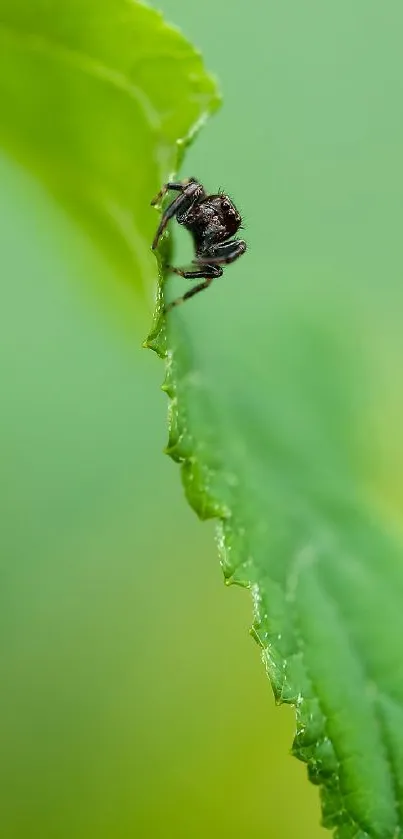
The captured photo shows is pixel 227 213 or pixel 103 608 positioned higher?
pixel 227 213

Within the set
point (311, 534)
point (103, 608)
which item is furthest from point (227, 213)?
point (103, 608)

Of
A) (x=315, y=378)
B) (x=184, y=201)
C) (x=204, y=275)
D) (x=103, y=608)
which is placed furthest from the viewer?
(x=103, y=608)

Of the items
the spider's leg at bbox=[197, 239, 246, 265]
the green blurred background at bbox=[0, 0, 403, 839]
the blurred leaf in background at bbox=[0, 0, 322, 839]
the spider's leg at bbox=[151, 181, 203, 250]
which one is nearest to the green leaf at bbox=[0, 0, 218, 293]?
the spider's leg at bbox=[151, 181, 203, 250]

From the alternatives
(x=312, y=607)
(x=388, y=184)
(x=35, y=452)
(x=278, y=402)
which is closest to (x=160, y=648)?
(x=35, y=452)

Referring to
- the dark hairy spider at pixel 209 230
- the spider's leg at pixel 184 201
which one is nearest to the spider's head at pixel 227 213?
the dark hairy spider at pixel 209 230

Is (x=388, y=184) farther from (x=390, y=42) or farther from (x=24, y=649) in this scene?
(x=24, y=649)

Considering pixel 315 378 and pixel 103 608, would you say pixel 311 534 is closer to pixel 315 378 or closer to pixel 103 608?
pixel 315 378
